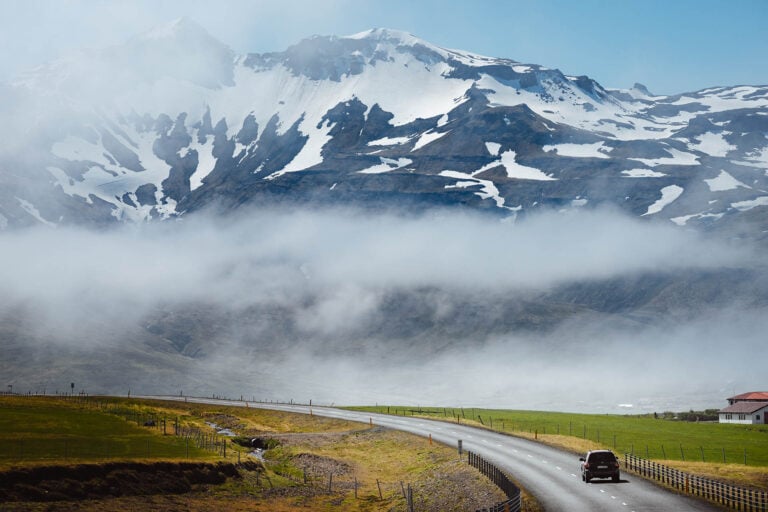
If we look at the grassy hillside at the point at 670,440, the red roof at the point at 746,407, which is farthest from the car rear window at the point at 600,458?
the red roof at the point at 746,407

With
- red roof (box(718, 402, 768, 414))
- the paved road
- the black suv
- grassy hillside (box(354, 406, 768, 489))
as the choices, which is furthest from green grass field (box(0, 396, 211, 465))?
red roof (box(718, 402, 768, 414))

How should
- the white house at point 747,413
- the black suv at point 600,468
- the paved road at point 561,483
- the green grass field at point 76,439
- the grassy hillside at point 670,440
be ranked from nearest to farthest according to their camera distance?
the paved road at point 561,483 < the black suv at point 600,468 < the green grass field at point 76,439 < the grassy hillside at point 670,440 < the white house at point 747,413

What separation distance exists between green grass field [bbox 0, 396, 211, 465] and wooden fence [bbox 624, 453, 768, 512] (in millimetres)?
38226

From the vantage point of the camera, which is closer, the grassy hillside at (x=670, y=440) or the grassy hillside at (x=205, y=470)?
the grassy hillside at (x=205, y=470)

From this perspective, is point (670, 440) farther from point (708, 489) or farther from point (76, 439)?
point (76, 439)

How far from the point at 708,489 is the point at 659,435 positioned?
54087 millimetres

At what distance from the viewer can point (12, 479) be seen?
4759 cm

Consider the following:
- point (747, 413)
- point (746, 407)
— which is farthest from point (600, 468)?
point (746, 407)

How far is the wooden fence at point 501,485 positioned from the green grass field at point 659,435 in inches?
912

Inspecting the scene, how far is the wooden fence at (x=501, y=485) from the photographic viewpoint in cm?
3933

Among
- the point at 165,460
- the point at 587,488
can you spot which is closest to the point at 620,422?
the point at 587,488

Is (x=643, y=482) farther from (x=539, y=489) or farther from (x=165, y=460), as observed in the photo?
(x=165, y=460)

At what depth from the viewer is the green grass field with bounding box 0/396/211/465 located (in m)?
56.7

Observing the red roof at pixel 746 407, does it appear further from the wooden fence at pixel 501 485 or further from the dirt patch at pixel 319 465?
the wooden fence at pixel 501 485
